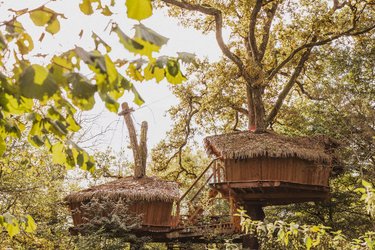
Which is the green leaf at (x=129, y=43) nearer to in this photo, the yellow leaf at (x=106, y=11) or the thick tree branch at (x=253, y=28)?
the yellow leaf at (x=106, y=11)

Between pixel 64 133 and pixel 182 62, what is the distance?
58cm

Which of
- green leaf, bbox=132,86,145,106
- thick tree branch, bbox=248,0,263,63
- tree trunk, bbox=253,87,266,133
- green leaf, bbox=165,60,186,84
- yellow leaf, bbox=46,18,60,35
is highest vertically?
thick tree branch, bbox=248,0,263,63

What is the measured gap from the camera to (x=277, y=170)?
1617 centimetres

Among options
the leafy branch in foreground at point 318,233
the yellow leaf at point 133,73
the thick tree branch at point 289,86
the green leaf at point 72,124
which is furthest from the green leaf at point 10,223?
the thick tree branch at point 289,86

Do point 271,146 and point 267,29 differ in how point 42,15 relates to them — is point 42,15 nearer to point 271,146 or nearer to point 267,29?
point 271,146

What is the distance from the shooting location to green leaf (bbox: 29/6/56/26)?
1.90 meters

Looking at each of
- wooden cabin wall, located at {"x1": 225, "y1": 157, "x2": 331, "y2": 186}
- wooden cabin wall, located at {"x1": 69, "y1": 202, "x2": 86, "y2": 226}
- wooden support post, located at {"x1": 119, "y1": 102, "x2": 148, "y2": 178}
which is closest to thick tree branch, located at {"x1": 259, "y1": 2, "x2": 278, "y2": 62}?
wooden cabin wall, located at {"x1": 225, "y1": 157, "x2": 331, "y2": 186}

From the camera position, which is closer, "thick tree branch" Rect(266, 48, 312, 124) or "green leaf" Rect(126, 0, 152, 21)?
"green leaf" Rect(126, 0, 152, 21)

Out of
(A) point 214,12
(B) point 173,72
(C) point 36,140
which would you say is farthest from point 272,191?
(B) point 173,72

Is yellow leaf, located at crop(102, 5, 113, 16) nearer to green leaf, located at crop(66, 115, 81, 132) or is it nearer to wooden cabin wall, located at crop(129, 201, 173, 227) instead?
green leaf, located at crop(66, 115, 81, 132)

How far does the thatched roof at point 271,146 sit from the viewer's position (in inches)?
634

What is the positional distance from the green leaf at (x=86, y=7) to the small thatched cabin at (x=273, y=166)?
Result: 14497 mm

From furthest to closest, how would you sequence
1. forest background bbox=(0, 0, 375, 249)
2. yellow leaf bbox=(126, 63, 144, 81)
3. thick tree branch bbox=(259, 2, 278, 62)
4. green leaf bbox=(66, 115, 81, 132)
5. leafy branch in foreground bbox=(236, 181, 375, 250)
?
thick tree branch bbox=(259, 2, 278, 62) < forest background bbox=(0, 0, 375, 249) < leafy branch in foreground bbox=(236, 181, 375, 250) < green leaf bbox=(66, 115, 81, 132) < yellow leaf bbox=(126, 63, 144, 81)

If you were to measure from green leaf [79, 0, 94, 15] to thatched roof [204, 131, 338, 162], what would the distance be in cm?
1450
